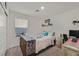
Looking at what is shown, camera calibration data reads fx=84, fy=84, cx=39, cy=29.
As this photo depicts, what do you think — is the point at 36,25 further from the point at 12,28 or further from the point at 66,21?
the point at 66,21

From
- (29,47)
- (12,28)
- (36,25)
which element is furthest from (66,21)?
(12,28)

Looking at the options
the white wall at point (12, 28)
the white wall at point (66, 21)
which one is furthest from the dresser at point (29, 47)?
the white wall at point (66, 21)

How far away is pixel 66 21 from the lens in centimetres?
381

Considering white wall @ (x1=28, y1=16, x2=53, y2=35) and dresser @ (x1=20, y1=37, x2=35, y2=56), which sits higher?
white wall @ (x1=28, y1=16, x2=53, y2=35)

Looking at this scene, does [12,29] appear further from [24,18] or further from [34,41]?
[34,41]

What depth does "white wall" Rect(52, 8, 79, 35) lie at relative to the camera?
3.52m

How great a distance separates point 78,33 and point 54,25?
4.51 feet

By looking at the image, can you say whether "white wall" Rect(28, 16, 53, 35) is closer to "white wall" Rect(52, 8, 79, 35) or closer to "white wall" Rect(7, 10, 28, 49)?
"white wall" Rect(7, 10, 28, 49)

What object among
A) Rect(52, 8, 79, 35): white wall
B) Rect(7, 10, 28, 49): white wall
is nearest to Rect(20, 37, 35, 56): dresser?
Rect(7, 10, 28, 49): white wall

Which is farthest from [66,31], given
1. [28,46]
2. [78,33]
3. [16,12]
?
[16,12]

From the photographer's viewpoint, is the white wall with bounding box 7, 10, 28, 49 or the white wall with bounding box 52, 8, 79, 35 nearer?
the white wall with bounding box 52, 8, 79, 35

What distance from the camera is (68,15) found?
144 inches

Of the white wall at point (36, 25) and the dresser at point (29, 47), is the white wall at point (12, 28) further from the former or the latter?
the dresser at point (29, 47)

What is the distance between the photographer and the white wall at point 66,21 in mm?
3523
